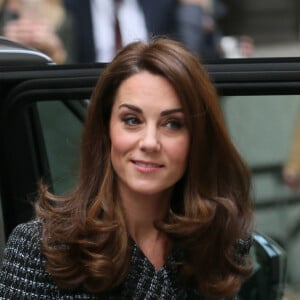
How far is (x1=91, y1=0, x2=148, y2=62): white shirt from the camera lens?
13.4ft

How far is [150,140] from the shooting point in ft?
6.97

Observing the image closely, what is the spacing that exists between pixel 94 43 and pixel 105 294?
204 cm

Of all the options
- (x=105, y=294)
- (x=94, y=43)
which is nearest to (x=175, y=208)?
→ (x=105, y=294)

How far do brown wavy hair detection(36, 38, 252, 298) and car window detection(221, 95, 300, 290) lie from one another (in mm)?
1198

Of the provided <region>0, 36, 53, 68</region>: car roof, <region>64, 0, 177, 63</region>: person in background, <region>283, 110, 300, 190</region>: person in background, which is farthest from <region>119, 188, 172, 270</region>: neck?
<region>64, 0, 177, 63</region>: person in background

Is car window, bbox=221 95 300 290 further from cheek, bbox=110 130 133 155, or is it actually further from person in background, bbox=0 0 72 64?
cheek, bbox=110 130 133 155

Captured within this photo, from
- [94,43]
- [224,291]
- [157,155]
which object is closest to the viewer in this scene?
[157,155]

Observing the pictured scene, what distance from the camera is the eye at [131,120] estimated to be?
2.16 m

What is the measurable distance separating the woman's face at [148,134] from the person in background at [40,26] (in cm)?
147

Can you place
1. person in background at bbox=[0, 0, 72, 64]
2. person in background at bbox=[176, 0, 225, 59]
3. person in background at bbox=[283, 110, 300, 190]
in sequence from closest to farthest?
1. person in background at bbox=[0, 0, 72, 64]
2. person in background at bbox=[283, 110, 300, 190]
3. person in background at bbox=[176, 0, 225, 59]

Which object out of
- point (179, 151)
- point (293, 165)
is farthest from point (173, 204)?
point (293, 165)

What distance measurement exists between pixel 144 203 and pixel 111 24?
2.05m

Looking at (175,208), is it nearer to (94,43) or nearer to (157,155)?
(157,155)

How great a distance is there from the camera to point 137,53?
222cm
